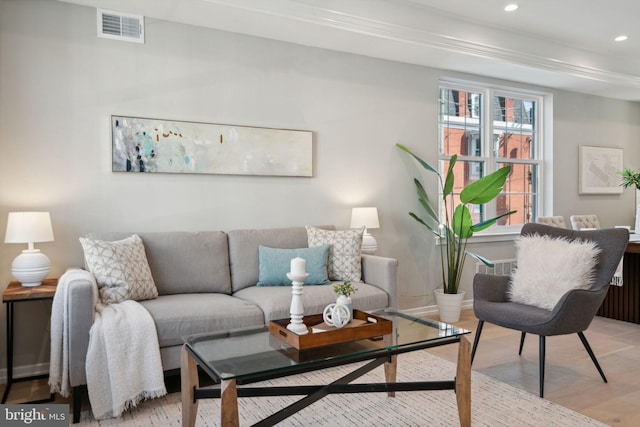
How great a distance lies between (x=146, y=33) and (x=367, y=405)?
2.94m

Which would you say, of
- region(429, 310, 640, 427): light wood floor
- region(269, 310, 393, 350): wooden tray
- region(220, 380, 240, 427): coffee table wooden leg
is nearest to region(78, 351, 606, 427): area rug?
region(429, 310, 640, 427): light wood floor

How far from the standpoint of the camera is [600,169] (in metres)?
6.07

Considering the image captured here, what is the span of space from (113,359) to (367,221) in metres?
2.35

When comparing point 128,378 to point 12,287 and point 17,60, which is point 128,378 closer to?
point 12,287

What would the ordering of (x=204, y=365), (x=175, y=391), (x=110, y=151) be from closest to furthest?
(x=204, y=365) < (x=175, y=391) < (x=110, y=151)

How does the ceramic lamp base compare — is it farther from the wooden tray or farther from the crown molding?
the crown molding

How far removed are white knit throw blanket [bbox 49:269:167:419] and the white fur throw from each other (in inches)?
88.8

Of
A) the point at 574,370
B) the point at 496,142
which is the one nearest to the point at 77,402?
the point at 574,370

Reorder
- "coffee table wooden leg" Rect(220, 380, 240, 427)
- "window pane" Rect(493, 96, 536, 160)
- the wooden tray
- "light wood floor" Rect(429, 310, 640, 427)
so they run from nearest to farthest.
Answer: "coffee table wooden leg" Rect(220, 380, 240, 427) < the wooden tray < "light wood floor" Rect(429, 310, 640, 427) < "window pane" Rect(493, 96, 536, 160)

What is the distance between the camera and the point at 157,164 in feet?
11.4

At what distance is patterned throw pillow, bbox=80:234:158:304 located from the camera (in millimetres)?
2771

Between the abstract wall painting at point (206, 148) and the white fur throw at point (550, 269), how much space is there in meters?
1.86

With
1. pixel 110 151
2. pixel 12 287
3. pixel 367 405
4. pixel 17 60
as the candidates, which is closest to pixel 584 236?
pixel 367 405

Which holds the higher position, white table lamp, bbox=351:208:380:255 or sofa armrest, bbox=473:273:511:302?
white table lamp, bbox=351:208:380:255
